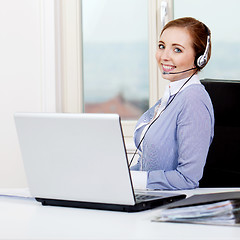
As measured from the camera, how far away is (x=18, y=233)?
0.91 metres

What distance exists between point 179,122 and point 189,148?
0.11 meters

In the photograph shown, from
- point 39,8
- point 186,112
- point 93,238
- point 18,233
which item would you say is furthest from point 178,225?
point 39,8

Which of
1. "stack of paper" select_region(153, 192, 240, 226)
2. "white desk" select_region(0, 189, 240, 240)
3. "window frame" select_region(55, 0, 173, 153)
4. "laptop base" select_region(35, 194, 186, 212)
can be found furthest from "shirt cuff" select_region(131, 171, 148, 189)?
"window frame" select_region(55, 0, 173, 153)

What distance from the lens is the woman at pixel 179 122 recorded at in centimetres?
148

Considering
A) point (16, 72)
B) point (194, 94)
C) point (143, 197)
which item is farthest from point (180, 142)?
point (16, 72)

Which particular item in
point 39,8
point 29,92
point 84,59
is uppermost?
point 39,8

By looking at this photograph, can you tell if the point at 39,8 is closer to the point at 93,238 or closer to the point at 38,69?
the point at 38,69

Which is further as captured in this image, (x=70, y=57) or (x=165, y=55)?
(x=70, y=57)

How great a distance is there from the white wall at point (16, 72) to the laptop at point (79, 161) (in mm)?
1836

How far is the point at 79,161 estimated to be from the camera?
1.04 meters

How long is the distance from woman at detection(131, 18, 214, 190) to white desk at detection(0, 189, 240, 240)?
1.36ft

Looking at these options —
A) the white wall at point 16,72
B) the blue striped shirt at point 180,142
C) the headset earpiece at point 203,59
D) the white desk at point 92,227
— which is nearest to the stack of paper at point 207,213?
the white desk at point 92,227

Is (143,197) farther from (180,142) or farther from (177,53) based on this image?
(177,53)

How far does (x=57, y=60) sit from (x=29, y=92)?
25 cm
